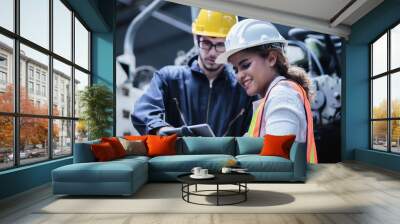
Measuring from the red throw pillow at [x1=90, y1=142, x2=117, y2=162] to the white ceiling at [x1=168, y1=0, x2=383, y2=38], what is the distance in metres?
3.85

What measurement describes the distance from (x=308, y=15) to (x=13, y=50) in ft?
19.3

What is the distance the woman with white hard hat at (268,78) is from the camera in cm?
839

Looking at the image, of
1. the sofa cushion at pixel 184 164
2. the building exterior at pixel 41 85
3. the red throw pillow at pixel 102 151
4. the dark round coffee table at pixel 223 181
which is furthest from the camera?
the sofa cushion at pixel 184 164

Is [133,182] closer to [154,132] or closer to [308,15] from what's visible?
[154,132]

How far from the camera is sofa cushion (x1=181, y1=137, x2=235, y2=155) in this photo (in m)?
6.84

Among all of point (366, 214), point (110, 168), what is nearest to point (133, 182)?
point (110, 168)

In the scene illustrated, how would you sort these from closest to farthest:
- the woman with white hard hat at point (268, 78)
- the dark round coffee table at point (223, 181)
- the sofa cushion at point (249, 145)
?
1. the dark round coffee table at point (223, 181)
2. the sofa cushion at point (249, 145)
3. the woman with white hard hat at point (268, 78)

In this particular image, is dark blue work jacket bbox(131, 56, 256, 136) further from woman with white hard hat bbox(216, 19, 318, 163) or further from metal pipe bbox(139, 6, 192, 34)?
metal pipe bbox(139, 6, 192, 34)

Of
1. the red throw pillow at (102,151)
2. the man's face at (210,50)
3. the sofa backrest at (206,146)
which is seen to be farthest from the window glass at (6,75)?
the man's face at (210,50)

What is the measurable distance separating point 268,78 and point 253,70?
14.6 inches

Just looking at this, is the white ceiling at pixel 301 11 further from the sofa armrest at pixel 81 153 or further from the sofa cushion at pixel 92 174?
the sofa cushion at pixel 92 174

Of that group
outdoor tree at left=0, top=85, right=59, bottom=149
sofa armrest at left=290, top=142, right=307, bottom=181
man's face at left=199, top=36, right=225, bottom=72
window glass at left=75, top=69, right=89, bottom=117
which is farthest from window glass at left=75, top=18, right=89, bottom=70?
sofa armrest at left=290, top=142, right=307, bottom=181

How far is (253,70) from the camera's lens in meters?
8.48

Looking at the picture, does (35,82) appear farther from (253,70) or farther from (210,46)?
(253,70)
